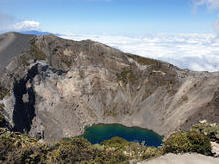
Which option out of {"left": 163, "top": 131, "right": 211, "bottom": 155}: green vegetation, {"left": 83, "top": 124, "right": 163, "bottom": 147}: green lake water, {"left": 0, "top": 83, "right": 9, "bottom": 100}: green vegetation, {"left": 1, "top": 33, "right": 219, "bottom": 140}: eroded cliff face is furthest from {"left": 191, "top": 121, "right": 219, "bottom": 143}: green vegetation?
{"left": 0, "top": 83, "right": 9, "bottom": 100}: green vegetation

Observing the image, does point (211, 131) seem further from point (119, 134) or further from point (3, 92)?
point (3, 92)

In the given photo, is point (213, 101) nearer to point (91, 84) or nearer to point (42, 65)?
point (91, 84)

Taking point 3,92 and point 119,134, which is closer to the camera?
point 3,92

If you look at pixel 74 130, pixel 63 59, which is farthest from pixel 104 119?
pixel 63 59

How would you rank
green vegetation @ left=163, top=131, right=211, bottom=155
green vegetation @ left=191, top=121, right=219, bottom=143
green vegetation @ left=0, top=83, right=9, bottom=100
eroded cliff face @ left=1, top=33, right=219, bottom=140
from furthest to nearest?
1. eroded cliff face @ left=1, top=33, right=219, bottom=140
2. green vegetation @ left=0, top=83, right=9, bottom=100
3. green vegetation @ left=191, top=121, right=219, bottom=143
4. green vegetation @ left=163, top=131, right=211, bottom=155

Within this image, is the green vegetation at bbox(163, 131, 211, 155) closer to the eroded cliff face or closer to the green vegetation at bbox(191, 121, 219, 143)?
the green vegetation at bbox(191, 121, 219, 143)

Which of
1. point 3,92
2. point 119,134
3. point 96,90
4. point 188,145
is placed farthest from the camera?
point 96,90

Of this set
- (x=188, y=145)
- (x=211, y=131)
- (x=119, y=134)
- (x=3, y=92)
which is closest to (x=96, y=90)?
(x=119, y=134)
